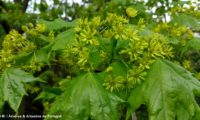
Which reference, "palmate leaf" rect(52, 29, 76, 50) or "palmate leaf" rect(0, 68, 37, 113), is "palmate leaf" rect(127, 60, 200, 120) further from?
"palmate leaf" rect(0, 68, 37, 113)

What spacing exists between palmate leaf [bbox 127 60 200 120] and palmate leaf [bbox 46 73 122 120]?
9 cm

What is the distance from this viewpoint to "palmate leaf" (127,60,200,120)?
1.35 meters

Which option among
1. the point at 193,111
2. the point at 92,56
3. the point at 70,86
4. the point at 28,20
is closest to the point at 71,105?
the point at 70,86

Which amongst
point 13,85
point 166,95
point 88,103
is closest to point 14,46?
point 13,85

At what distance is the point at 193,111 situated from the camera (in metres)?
1.39

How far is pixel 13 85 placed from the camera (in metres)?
1.54

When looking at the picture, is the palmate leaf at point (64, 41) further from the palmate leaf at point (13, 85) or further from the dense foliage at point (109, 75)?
the palmate leaf at point (13, 85)

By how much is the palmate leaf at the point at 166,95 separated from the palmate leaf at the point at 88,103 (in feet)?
0.28

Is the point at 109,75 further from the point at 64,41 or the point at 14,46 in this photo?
the point at 14,46

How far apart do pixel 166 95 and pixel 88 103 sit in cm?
32

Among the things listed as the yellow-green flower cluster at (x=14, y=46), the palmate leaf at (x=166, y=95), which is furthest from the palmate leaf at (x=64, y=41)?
the palmate leaf at (x=166, y=95)

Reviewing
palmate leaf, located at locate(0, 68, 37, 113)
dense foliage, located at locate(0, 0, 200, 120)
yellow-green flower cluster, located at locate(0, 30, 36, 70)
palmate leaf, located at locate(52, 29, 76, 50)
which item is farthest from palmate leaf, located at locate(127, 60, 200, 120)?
yellow-green flower cluster, located at locate(0, 30, 36, 70)

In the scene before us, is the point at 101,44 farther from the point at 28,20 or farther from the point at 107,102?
the point at 28,20

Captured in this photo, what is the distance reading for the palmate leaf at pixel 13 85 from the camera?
148 centimetres
